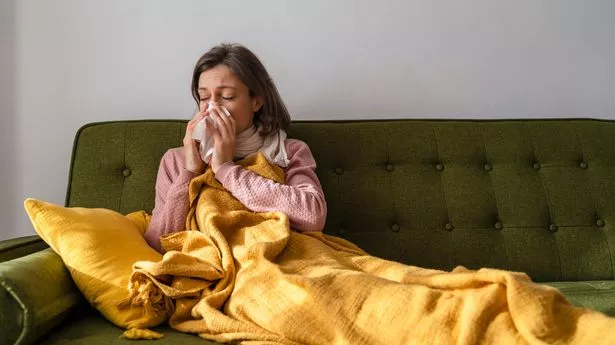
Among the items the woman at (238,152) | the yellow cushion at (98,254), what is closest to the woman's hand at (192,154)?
the woman at (238,152)

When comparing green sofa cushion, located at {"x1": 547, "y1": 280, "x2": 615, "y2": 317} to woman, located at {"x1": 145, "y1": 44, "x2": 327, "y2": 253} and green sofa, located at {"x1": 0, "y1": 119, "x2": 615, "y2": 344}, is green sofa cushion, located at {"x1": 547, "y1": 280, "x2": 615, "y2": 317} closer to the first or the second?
green sofa, located at {"x1": 0, "y1": 119, "x2": 615, "y2": 344}

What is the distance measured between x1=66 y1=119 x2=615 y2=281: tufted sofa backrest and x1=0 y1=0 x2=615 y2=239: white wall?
244mm

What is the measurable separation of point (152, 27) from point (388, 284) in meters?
1.22

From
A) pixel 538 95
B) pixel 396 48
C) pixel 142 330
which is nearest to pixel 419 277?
pixel 142 330

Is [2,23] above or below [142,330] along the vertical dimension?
above

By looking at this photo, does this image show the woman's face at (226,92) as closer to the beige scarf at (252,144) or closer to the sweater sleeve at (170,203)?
the beige scarf at (252,144)

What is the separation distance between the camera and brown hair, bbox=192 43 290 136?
1584 mm

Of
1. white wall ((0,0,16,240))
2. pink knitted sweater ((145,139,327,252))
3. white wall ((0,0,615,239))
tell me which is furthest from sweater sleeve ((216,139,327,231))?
white wall ((0,0,16,240))

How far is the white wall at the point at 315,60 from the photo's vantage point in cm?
186

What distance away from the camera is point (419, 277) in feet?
3.59

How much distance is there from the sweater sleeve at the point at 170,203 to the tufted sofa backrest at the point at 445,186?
0.10 meters

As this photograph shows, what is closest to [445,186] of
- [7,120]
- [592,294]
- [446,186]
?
[446,186]

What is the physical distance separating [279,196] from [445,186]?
0.51 m

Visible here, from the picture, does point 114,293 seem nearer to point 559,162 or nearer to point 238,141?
point 238,141
